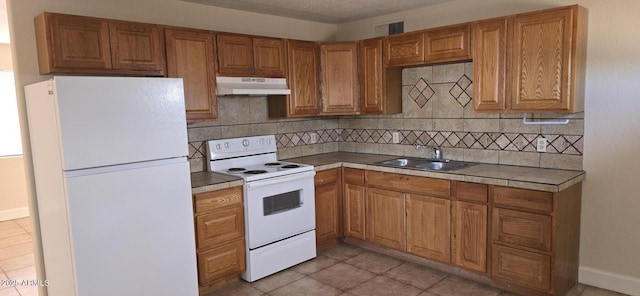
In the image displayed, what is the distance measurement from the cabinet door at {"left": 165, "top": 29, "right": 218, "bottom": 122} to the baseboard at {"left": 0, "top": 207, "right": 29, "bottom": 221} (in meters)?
4.16

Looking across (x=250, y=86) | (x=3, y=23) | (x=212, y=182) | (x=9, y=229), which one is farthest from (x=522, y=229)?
(x=9, y=229)

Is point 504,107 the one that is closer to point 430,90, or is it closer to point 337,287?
point 430,90

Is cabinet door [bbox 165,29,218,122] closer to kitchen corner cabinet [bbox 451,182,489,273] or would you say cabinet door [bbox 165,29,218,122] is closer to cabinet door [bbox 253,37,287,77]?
cabinet door [bbox 253,37,287,77]

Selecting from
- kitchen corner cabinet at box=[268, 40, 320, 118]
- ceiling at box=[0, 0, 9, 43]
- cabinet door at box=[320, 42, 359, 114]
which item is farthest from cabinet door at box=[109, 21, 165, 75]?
cabinet door at box=[320, 42, 359, 114]

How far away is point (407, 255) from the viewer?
144 inches

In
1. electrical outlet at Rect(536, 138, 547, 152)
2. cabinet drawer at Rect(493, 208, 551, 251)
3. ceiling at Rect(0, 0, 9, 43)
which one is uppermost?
ceiling at Rect(0, 0, 9, 43)

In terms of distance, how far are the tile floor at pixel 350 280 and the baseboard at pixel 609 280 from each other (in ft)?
0.18

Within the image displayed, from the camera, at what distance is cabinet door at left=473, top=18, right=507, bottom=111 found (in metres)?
3.13

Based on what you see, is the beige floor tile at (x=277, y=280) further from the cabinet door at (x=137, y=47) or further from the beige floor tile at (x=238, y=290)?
the cabinet door at (x=137, y=47)

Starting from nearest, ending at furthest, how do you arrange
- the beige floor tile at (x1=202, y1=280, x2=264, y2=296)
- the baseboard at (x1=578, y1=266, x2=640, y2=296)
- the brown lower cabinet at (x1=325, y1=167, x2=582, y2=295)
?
the brown lower cabinet at (x1=325, y1=167, x2=582, y2=295), the baseboard at (x1=578, y1=266, x2=640, y2=296), the beige floor tile at (x1=202, y1=280, x2=264, y2=296)

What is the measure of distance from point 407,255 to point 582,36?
7.13 ft

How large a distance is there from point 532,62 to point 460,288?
5.76 feet

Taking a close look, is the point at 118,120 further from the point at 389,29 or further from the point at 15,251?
the point at 15,251

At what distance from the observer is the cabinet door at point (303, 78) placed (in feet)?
12.8
